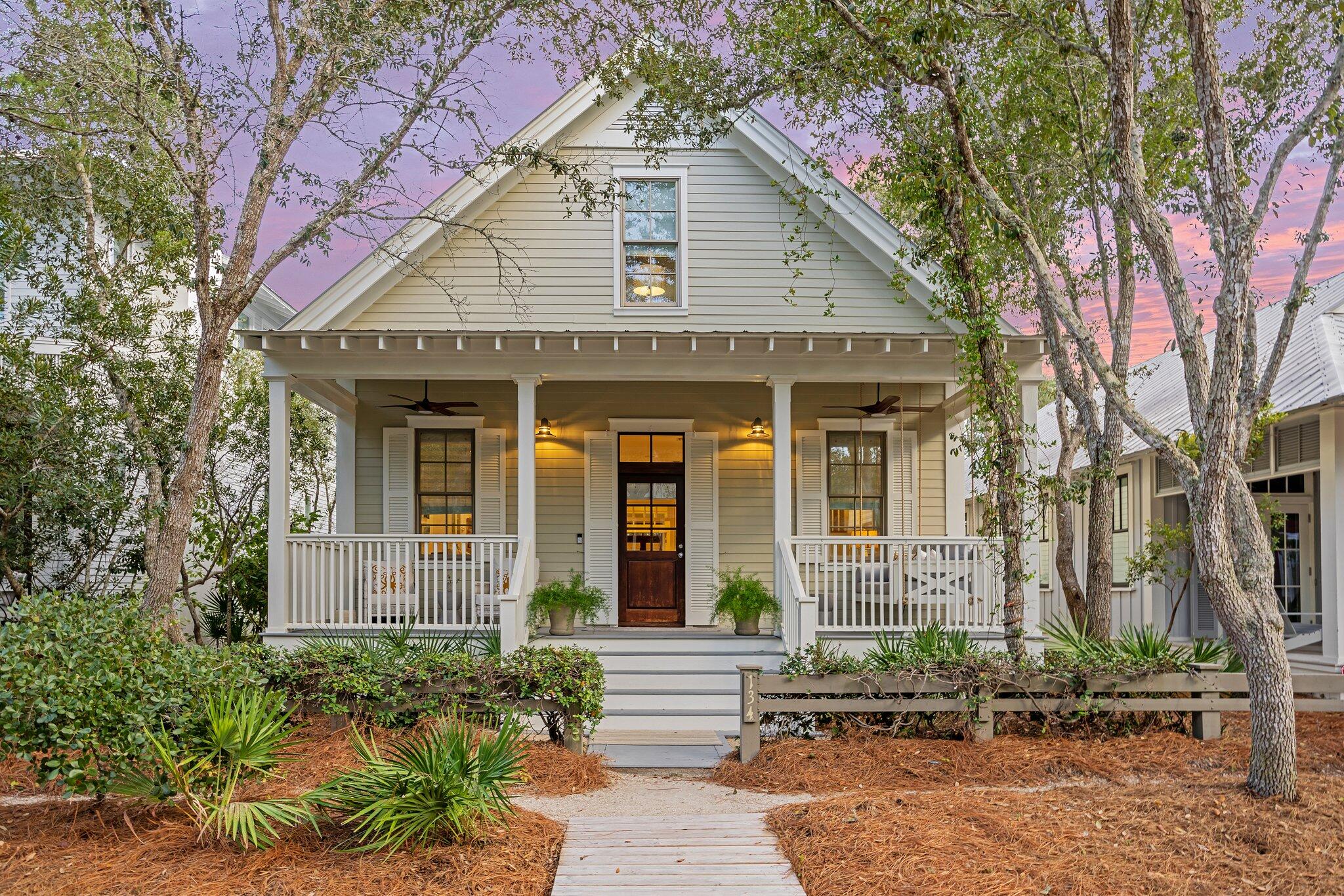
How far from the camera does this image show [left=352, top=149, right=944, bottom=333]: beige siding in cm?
1195

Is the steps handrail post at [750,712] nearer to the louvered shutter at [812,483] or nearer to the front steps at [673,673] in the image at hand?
the front steps at [673,673]

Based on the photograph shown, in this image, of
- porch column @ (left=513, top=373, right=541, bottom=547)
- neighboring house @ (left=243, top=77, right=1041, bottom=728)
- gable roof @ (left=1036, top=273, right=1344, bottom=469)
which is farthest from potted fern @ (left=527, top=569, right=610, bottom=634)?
gable roof @ (left=1036, top=273, right=1344, bottom=469)

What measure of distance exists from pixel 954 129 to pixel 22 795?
7.75 m

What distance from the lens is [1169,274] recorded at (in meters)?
6.54

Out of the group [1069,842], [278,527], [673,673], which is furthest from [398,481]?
[1069,842]

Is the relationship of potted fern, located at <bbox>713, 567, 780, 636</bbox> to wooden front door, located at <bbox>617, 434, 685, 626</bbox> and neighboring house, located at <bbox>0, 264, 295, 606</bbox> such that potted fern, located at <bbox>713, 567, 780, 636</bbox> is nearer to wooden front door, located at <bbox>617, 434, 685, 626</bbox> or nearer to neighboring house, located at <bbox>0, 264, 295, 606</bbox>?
wooden front door, located at <bbox>617, 434, 685, 626</bbox>

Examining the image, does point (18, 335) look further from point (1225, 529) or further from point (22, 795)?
point (1225, 529)

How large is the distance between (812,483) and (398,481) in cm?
508

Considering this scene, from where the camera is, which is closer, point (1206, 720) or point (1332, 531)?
point (1206, 720)

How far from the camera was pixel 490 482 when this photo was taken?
12.7 meters

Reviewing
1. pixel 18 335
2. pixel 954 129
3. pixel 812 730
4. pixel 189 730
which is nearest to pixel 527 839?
pixel 189 730

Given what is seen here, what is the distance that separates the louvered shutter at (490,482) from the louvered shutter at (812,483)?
3.65 meters

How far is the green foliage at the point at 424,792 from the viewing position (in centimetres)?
521

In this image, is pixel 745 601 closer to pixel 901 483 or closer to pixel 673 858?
pixel 901 483
